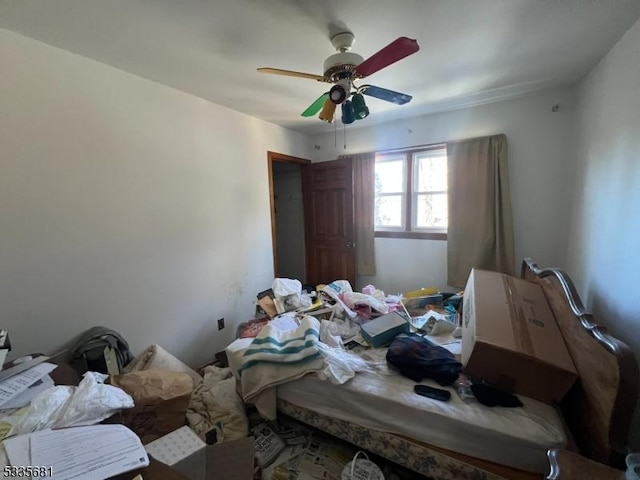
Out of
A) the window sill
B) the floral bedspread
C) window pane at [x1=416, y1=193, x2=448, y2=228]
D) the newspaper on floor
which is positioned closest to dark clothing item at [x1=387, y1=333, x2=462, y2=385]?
the floral bedspread

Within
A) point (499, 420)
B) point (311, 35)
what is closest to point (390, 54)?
point (311, 35)

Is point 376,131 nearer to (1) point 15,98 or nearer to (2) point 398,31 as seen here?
(2) point 398,31

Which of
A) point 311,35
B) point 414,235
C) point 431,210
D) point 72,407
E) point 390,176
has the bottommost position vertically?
point 72,407

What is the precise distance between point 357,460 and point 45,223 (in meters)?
2.27

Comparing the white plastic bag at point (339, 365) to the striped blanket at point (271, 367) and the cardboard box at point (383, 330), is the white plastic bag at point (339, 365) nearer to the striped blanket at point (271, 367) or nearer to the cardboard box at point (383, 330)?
the striped blanket at point (271, 367)

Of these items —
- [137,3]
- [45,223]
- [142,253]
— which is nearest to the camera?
[137,3]

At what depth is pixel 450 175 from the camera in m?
3.05

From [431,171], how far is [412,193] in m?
0.34

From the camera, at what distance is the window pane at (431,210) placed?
327 cm

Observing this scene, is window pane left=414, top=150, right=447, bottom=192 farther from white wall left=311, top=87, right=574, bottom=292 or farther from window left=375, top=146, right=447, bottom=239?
white wall left=311, top=87, right=574, bottom=292

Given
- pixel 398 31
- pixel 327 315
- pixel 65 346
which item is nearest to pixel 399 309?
pixel 327 315

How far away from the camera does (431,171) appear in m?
3.32

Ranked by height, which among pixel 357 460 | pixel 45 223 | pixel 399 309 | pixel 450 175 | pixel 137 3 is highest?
pixel 137 3

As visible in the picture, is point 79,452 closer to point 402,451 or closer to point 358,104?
point 402,451
